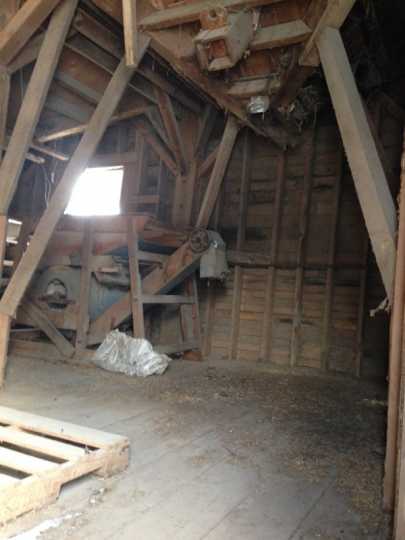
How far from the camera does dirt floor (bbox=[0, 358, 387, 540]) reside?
1.60 m

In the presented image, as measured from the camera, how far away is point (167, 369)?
4434mm

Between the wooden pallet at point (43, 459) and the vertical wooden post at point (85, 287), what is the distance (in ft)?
7.38

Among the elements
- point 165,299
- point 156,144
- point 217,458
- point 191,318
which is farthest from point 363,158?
point 156,144

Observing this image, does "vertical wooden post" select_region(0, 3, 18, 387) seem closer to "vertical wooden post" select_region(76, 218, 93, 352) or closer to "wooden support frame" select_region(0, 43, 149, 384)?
"wooden support frame" select_region(0, 43, 149, 384)

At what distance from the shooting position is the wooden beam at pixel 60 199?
11.0ft

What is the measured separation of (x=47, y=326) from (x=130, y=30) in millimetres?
3049

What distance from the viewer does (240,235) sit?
5352 mm

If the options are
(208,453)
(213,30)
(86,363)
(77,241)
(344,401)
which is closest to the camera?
(208,453)

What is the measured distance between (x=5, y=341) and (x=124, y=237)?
167 cm

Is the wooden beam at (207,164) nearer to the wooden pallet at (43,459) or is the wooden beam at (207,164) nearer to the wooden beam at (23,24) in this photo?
the wooden beam at (23,24)

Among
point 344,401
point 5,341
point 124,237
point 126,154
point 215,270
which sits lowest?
point 344,401

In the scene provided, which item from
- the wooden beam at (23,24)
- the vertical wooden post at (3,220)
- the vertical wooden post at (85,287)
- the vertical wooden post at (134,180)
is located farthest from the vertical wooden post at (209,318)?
the wooden beam at (23,24)

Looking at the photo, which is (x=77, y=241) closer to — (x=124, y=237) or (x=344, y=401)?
(x=124, y=237)

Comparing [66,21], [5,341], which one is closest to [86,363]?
[5,341]
